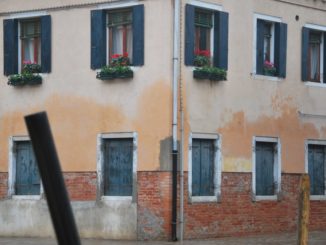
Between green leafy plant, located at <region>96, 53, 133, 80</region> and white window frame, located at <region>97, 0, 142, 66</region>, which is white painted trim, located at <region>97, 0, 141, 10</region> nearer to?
white window frame, located at <region>97, 0, 142, 66</region>

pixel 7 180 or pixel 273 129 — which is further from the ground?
pixel 273 129

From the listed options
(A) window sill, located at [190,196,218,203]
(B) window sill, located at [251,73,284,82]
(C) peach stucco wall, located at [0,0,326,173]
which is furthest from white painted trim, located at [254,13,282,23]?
(A) window sill, located at [190,196,218,203]

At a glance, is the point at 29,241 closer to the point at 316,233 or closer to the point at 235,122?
the point at 235,122

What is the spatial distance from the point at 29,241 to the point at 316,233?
25.0 feet

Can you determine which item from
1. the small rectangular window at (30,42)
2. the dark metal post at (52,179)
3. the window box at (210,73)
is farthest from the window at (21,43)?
the dark metal post at (52,179)

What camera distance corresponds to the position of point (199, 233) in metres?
18.1

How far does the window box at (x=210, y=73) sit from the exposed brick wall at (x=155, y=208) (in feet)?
8.23

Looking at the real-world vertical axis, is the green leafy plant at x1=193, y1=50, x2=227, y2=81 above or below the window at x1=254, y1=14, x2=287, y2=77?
below

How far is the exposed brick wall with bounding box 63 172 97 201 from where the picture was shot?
18891mm

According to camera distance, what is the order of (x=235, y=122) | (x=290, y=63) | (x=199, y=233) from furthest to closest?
1. (x=290, y=63)
2. (x=235, y=122)
3. (x=199, y=233)

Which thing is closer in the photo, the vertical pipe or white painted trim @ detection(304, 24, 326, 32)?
the vertical pipe

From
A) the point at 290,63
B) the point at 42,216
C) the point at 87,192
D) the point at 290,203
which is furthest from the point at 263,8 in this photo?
the point at 42,216

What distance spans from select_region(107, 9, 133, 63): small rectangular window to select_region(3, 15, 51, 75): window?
209 cm

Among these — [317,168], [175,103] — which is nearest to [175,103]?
[175,103]
